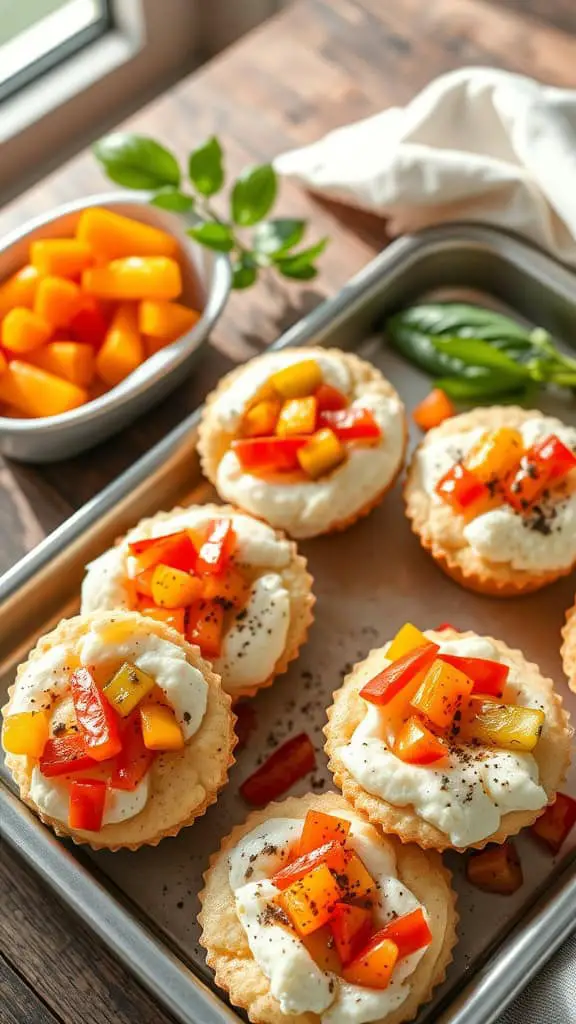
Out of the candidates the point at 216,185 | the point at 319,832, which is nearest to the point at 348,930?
the point at 319,832

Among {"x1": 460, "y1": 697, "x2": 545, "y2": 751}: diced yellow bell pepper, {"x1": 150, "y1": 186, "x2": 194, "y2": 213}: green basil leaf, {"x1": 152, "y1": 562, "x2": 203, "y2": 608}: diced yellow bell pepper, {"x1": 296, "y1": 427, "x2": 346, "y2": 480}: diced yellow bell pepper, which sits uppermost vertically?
{"x1": 150, "y1": 186, "x2": 194, "y2": 213}: green basil leaf

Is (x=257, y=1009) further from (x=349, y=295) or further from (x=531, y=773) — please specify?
(x=349, y=295)

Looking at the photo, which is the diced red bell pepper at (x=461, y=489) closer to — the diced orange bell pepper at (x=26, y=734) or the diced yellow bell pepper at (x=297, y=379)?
the diced yellow bell pepper at (x=297, y=379)

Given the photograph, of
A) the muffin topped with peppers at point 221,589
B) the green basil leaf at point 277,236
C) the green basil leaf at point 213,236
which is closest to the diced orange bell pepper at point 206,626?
the muffin topped with peppers at point 221,589

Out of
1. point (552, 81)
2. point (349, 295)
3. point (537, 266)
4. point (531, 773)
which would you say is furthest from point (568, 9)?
point (531, 773)

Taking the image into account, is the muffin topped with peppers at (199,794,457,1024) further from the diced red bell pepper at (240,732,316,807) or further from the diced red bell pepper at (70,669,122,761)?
the diced red bell pepper at (70,669,122,761)

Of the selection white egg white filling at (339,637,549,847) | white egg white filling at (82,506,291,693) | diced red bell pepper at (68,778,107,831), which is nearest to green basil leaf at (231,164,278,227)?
white egg white filling at (82,506,291,693)
